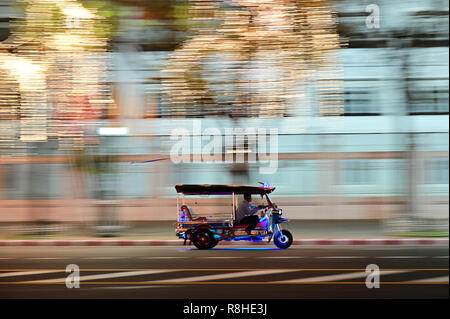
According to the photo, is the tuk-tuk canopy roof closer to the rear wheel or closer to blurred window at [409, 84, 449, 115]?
the rear wheel

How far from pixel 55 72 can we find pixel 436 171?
54.7ft

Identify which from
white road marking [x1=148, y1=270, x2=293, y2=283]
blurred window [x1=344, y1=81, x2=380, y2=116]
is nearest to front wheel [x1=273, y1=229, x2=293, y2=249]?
white road marking [x1=148, y1=270, x2=293, y2=283]

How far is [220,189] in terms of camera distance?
17734 mm

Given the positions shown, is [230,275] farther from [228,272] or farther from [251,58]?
[251,58]

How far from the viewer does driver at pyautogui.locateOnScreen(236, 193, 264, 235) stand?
56.2ft

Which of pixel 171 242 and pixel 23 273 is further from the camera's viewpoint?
pixel 171 242

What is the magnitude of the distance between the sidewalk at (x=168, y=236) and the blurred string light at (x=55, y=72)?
9.43ft

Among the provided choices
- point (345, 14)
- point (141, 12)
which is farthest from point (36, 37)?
point (345, 14)

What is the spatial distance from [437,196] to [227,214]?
14141mm

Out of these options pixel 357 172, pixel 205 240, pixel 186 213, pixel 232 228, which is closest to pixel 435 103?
pixel 357 172

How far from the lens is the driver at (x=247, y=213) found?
1712 cm

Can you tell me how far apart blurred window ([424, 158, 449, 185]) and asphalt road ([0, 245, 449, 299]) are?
1195 centimetres

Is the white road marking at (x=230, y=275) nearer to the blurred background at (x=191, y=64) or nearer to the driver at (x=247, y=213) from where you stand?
the driver at (x=247, y=213)

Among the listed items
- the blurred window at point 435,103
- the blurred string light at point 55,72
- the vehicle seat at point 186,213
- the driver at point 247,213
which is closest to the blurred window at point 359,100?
the blurred window at point 435,103
